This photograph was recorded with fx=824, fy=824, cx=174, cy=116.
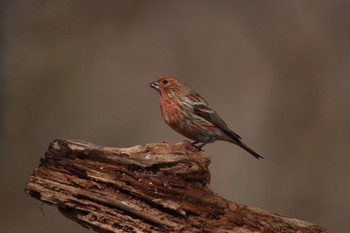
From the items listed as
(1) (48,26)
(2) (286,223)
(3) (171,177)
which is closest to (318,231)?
(2) (286,223)

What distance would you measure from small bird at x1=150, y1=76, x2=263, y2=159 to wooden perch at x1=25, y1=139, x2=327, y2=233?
1.89 m

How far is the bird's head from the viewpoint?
8.25 metres

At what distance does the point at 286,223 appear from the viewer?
6207mm

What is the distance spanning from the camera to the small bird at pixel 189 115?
8062 millimetres

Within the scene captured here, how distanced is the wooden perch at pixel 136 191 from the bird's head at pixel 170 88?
7.00 ft

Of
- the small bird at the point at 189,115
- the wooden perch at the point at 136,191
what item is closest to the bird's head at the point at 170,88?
the small bird at the point at 189,115

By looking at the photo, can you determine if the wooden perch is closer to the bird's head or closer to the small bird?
the small bird

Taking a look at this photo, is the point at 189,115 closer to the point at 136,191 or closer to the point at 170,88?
the point at 170,88

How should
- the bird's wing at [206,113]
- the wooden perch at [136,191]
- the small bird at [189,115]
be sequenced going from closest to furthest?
the wooden perch at [136,191] → the small bird at [189,115] → the bird's wing at [206,113]

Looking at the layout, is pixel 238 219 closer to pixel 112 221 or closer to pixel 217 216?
pixel 217 216

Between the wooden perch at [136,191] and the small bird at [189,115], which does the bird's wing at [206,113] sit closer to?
the small bird at [189,115]

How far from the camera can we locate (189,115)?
26.5ft

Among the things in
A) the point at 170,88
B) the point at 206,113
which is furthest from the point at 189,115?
the point at 170,88

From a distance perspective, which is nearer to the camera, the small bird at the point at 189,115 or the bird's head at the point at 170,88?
the small bird at the point at 189,115
